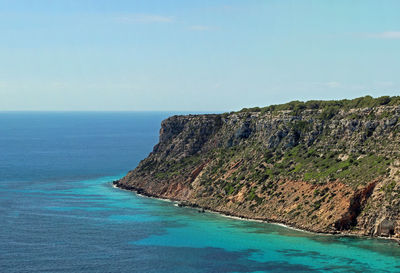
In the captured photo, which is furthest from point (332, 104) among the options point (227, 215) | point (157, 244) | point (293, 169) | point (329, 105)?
point (157, 244)

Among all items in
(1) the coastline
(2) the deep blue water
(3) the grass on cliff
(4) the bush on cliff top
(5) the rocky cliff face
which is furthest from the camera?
(3) the grass on cliff

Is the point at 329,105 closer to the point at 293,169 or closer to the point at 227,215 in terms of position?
the point at 293,169

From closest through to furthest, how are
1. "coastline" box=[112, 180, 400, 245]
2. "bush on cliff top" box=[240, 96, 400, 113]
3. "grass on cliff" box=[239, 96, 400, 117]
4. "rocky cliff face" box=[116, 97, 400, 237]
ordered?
"coastline" box=[112, 180, 400, 245] → "rocky cliff face" box=[116, 97, 400, 237] → "bush on cliff top" box=[240, 96, 400, 113] → "grass on cliff" box=[239, 96, 400, 117]

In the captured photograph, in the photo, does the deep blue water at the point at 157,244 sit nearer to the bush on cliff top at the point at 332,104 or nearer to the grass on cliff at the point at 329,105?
the grass on cliff at the point at 329,105

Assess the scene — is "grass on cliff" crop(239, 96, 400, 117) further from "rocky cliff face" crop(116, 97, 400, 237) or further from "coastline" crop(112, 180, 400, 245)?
"coastline" crop(112, 180, 400, 245)

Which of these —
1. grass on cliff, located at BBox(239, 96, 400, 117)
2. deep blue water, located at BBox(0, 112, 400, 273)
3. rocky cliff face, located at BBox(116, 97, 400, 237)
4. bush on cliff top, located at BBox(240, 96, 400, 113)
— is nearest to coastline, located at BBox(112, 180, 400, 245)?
rocky cliff face, located at BBox(116, 97, 400, 237)

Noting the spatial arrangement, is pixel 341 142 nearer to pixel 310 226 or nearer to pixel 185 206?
pixel 310 226

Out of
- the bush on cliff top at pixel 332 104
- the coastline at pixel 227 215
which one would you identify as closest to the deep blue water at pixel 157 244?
the coastline at pixel 227 215

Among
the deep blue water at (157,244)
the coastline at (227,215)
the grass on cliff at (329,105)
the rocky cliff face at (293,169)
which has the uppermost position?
the grass on cliff at (329,105)

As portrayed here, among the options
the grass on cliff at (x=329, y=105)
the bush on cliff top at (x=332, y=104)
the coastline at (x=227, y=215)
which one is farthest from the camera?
the grass on cliff at (x=329, y=105)
